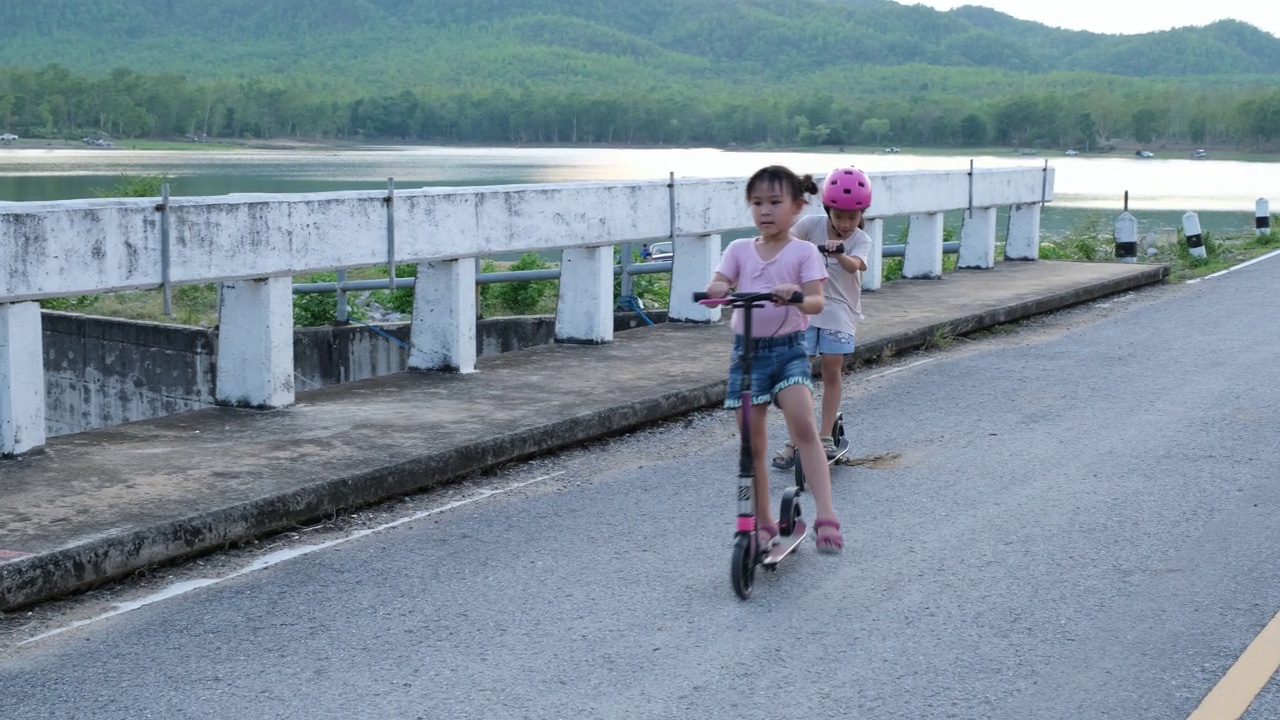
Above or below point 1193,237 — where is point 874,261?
above

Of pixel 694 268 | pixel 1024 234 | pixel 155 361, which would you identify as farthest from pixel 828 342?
pixel 1024 234

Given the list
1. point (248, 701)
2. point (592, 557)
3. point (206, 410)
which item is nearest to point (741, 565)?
point (592, 557)

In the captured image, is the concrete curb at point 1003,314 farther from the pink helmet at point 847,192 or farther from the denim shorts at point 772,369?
the denim shorts at point 772,369

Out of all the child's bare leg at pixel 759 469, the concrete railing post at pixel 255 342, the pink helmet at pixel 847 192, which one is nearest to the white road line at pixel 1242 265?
the pink helmet at pixel 847 192

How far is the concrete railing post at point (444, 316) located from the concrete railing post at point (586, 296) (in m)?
1.25

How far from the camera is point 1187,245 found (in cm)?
2136

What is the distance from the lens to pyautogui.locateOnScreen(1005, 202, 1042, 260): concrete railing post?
18016 millimetres

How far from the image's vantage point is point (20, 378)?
6.90 m

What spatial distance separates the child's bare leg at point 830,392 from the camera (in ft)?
25.4

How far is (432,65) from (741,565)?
179261mm

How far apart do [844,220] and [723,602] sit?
2650mm

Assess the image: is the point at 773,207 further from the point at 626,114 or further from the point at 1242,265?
the point at 626,114

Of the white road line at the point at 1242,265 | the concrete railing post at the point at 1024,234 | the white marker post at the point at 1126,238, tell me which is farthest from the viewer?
the white marker post at the point at 1126,238

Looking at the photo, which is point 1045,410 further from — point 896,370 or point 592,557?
point 592,557
